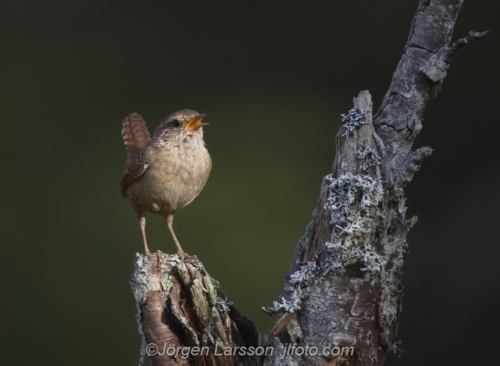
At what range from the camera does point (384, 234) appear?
2404 millimetres

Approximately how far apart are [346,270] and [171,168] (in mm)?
1403

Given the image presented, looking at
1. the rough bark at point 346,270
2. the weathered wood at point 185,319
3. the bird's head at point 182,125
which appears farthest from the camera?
the bird's head at point 182,125

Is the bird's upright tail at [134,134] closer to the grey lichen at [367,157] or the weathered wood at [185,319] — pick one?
the weathered wood at [185,319]

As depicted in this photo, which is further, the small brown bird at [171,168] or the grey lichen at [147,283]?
the small brown bird at [171,168]

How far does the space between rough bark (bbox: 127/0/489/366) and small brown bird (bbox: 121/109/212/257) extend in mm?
990

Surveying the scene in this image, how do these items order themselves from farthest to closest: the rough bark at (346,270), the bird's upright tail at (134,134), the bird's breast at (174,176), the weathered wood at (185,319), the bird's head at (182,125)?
the bird's upright tail at (134,134) < the bird's head at (182,125) < the bird's breast at (174,176) < the weathered wood at (185,319) < the rough bark at (346,270)

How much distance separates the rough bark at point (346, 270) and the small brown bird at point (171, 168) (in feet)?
3.25

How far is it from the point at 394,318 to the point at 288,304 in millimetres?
292

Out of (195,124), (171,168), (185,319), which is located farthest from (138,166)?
(185,319)

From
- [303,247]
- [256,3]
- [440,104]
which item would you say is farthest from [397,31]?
[303,247]

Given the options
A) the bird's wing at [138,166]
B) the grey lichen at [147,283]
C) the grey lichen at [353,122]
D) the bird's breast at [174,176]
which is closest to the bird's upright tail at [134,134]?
the bird's wing at [138,166]

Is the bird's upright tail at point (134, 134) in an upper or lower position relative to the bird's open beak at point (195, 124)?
upper

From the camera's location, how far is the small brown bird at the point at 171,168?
361 centimetres

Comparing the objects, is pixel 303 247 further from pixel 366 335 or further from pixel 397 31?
pixel 397 31
